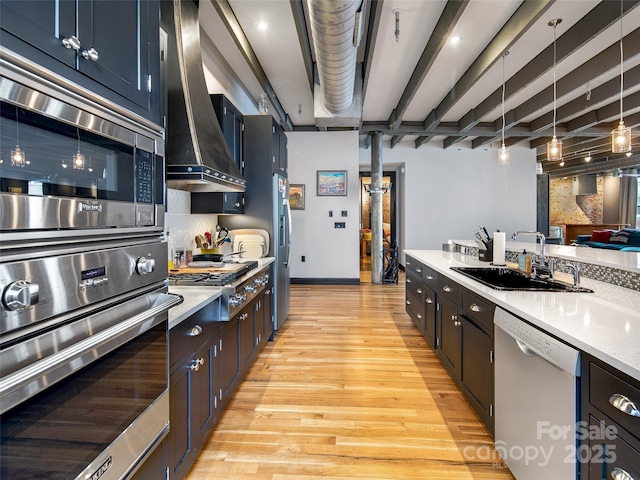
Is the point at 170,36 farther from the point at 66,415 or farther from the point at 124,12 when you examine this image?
the point at 66,415

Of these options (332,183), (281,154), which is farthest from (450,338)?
(332,183)

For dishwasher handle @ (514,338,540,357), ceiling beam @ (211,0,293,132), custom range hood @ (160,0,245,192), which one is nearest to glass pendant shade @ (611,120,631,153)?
dishwasher handle @ (514,338,540,357)

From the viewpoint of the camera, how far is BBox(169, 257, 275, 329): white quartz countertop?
4.59 ft

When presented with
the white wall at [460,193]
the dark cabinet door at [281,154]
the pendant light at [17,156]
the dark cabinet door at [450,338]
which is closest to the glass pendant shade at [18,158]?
the pendant light at [17,156]

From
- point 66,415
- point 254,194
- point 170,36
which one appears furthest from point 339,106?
point 66,415

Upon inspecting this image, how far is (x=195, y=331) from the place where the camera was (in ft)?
5.26

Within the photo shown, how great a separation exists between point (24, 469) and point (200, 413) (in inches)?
44.2

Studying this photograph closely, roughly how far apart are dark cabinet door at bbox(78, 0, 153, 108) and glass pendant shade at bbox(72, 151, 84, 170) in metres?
0.22

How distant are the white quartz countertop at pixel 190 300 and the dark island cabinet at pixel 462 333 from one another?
1.58m

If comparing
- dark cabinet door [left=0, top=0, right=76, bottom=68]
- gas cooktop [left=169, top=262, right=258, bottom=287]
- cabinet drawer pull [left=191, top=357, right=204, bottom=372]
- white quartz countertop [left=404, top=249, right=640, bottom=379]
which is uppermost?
dark cabinet door [left=0, top=0, right=76, bottom=68]

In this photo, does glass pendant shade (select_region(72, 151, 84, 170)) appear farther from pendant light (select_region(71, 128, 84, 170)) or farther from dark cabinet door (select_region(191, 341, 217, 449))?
dark cabinet door (select_region(191, 341, 217, 449))

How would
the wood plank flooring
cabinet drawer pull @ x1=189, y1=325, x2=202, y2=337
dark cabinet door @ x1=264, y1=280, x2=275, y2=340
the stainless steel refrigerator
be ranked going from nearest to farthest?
1. cabinet drawer pull @ x1=189, y1=325, x2=202, y2=337
2. the wood plank flooring
3. dark cabinet door @ x1=264, y1=280, x2=275, y2=340
4. the stainless steel refrigerator

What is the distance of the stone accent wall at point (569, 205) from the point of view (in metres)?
12.1

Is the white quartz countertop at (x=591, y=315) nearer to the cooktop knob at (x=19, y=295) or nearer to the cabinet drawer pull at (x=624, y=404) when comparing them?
the cabinet drawer pull at (x=624, y=404)
